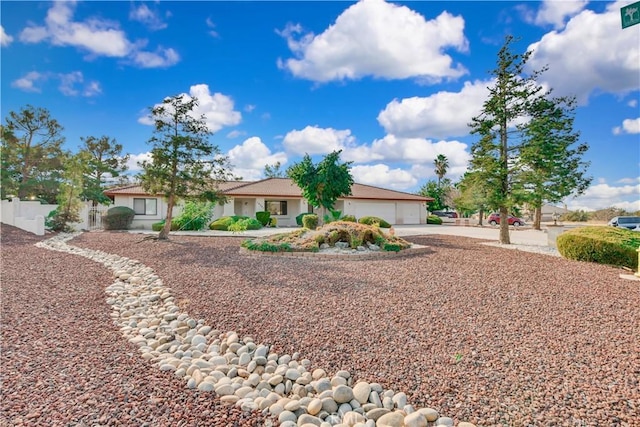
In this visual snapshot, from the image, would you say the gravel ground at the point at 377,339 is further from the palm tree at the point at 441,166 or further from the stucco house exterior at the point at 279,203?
the palm tree at the point at 441,166

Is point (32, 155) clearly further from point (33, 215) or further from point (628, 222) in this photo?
point (628, 222)

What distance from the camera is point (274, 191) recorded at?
A: 25547 millimetres

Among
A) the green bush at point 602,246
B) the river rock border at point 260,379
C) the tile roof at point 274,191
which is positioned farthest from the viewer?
the tile roof at point 274,191

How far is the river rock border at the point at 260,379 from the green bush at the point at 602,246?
8.47 meters

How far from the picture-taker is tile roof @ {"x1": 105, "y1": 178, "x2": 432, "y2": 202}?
2308 cm

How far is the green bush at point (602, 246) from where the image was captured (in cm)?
798

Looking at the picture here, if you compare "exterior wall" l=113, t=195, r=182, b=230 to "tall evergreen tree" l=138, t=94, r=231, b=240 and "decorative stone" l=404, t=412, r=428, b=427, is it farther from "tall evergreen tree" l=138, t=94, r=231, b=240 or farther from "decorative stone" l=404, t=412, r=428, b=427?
"decorative stone" l=404, t=412, r=428, b=427

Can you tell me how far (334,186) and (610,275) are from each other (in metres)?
11.8

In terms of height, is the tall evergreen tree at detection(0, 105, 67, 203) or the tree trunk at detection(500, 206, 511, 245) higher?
the tall evergreen tree at detection(0, 105, 67, 203)

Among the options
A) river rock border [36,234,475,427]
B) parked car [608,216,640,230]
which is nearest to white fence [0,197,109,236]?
river rock border [36,234,475,427]

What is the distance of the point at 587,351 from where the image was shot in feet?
11.5

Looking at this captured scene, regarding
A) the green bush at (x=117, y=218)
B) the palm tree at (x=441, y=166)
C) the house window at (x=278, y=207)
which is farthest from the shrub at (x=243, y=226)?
the palm tree at (x=441, y=166)

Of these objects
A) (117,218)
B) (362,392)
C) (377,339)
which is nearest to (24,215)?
(117,218)

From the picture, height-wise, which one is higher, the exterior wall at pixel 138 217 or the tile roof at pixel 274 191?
the tile roof at pixel 274 191
